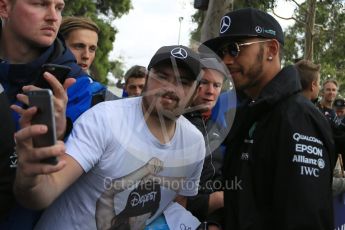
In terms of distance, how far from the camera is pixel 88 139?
2.12 m

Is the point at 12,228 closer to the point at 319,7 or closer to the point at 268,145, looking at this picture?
the point at 268,145

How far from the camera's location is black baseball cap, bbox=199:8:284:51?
8.46 ft

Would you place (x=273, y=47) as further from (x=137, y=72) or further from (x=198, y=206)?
(x=137, y=72)

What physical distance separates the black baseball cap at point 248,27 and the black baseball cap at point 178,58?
0.22 m

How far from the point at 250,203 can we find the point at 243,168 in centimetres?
17

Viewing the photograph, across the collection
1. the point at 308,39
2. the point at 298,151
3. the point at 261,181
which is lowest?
the point at 261,181

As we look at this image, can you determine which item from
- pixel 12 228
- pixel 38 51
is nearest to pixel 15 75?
pixel 38 51

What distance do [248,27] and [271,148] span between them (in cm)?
72

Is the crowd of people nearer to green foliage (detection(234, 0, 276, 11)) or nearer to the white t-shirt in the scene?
the white t-shirt

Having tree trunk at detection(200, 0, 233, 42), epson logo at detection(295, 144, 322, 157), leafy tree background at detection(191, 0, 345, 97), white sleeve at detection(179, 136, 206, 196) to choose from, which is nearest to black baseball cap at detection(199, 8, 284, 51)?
white sleeve at detection(179, 136, 206, 196)

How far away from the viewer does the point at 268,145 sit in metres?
2.22

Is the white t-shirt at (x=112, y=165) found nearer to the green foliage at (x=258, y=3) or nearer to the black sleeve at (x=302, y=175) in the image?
the black sleeve at (x=302, y=175)

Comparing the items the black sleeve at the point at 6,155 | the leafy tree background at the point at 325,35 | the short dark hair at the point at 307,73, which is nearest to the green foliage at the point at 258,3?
the leafy tree background at the point at 325,35

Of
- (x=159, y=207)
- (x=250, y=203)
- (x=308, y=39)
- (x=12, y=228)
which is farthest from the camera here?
(x=308, y=39)
